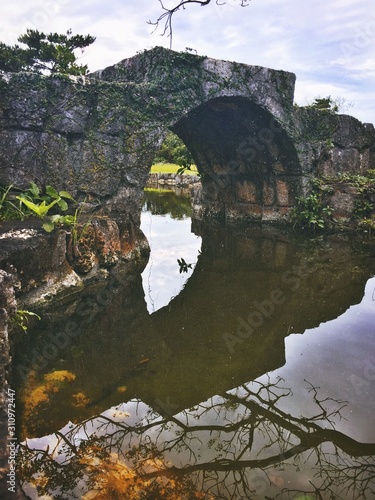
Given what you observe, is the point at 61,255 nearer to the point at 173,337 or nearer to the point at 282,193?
the point at 173,337

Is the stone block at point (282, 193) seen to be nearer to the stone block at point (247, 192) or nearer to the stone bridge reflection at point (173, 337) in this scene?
the stone block at point (247, 192)

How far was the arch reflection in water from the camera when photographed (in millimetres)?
4820

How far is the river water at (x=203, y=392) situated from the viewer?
1937 mm

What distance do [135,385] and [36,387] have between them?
2.39ft

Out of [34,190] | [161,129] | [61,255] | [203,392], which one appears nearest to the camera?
[203,392]

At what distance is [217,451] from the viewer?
2.11 metres

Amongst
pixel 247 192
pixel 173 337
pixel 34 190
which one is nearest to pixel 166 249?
pixel 34 190

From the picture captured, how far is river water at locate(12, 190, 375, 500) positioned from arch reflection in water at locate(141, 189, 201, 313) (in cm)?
6

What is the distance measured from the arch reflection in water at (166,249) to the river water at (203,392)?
0.06 meters

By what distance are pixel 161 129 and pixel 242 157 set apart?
12.9ft

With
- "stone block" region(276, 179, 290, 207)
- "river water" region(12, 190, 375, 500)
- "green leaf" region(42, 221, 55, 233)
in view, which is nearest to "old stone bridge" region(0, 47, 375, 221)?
"stone block" region(276, 179, 290, 207)

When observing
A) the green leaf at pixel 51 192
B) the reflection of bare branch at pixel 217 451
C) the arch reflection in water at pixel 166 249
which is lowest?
the reflection of bare branch at pixel 217 451

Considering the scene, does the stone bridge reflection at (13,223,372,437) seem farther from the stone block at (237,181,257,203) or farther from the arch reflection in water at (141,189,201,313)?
the stone block at (237,181,257,203)

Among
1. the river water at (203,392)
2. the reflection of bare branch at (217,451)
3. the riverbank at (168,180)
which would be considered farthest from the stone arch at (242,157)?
the riverbank at (168,180)
